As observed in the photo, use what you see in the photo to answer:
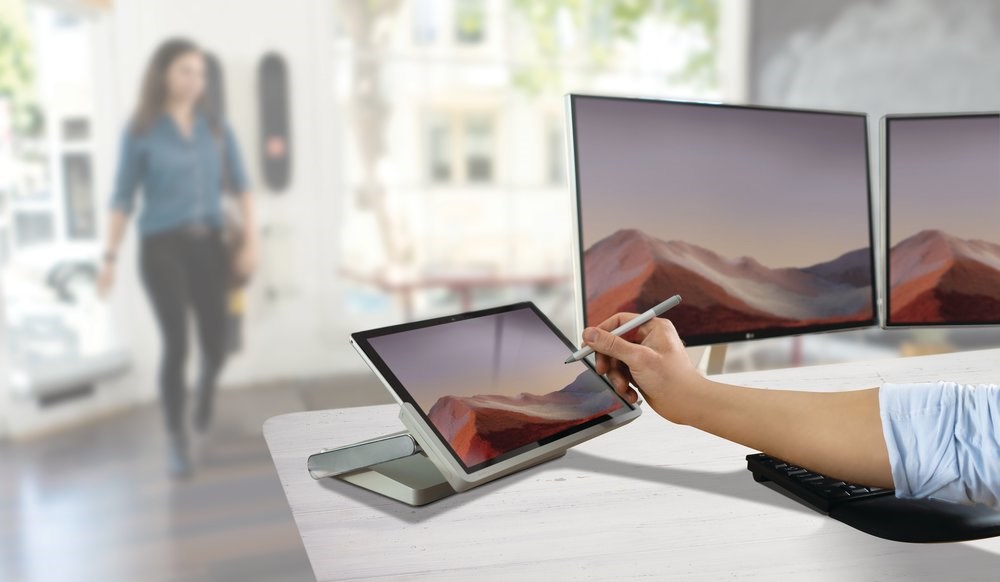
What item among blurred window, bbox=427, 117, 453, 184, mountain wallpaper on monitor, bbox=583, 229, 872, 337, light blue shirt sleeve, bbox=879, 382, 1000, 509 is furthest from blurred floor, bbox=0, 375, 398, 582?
light blue shirt sleeve, bbox=879, 382, 1000, 509

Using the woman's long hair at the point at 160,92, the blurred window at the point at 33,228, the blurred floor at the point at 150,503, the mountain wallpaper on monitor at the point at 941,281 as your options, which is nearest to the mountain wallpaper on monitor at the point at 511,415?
the mountain wallpaper on monitor at the point at 941,281

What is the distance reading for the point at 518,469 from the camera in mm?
875

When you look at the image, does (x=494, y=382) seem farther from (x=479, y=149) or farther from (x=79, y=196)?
(x=479, y=149)

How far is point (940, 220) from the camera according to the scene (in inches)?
50.4

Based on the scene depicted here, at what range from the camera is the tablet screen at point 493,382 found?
0.84 meters

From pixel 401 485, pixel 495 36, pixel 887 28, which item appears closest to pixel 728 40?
pixel 887 28

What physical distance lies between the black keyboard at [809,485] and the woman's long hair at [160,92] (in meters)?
2.91

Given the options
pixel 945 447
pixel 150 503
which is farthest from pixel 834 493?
pixel 150 503

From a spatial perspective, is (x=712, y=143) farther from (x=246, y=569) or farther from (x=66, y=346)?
(x=66, y=346)

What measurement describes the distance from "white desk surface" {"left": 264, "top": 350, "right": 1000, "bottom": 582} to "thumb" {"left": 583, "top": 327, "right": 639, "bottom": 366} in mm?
135

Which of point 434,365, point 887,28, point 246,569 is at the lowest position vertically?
point 246,569

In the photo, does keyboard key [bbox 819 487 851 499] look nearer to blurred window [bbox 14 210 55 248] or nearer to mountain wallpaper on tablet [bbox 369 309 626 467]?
mountain wallpaper on tablet [bbox 369 309 626 467]

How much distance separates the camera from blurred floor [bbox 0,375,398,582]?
90.7 inches

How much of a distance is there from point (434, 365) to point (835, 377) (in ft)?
2.29
